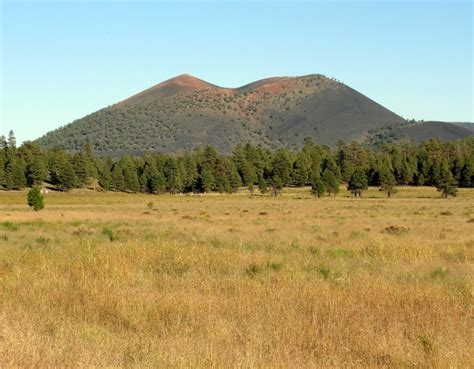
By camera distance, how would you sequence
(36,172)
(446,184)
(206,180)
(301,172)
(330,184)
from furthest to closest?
1. (301,172)
2. (206,180)
3. (36,172)
4. (330,184)
5. (446,184)

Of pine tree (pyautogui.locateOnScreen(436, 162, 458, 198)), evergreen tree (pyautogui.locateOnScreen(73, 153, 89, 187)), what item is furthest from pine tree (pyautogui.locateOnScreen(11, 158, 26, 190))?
pine tree (pyautogui.locateOnScreen(436, 162, 458, 198))

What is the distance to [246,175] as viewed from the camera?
134875 millimetres

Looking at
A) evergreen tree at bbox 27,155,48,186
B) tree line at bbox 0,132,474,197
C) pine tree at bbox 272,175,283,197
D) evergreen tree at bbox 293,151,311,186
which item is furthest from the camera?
evergreen tree at bbox 293,151,311,186

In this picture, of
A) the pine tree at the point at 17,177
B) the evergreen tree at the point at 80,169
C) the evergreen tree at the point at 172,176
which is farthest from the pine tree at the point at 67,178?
the evergreen tree at the point at 172,176

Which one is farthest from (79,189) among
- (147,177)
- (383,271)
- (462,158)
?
(383,271)

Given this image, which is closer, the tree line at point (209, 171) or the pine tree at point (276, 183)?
the pine tree at point (276, 183)

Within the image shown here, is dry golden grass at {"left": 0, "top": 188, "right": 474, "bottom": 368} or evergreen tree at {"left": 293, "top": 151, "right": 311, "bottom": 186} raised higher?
evergreen tree at {"left": 293, "top": 151, "right": 311, "bottom": 186}

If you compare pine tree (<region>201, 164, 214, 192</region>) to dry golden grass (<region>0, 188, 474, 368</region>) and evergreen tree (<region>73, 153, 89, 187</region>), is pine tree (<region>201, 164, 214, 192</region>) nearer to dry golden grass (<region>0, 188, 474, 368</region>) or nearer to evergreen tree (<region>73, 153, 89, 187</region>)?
evergreen tree (<region>73, 153, 89, 187</region>)

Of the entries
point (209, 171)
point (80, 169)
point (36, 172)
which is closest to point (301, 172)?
point (209, 171)

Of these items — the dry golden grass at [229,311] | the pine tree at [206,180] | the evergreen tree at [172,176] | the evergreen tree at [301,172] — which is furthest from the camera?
the evergreen tree at [301,172]

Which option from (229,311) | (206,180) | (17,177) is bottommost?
(229,311)

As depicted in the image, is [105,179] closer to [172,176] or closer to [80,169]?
[80,169]

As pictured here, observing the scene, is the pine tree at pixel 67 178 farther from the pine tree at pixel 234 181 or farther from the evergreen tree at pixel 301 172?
the evergreen tree at pixel 301 172

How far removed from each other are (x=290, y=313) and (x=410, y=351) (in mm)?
2183
